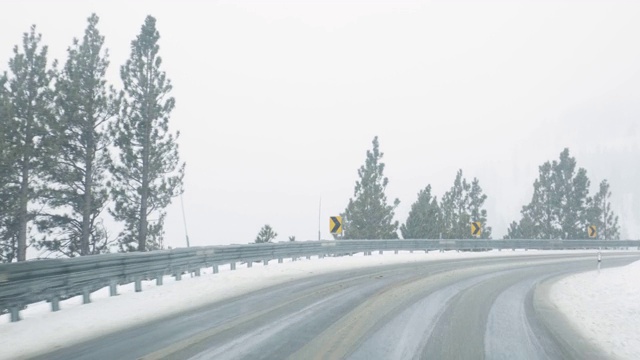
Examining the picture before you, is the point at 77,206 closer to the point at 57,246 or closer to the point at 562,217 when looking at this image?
the point at 57,246

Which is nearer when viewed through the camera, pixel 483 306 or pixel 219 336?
pixel 219 336

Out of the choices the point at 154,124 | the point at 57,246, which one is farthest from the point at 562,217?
the point at 57,246

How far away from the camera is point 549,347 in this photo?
7.34 meters

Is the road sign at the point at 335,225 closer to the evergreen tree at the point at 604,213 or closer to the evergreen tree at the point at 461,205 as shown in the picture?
the evergreen tree at the point at 461,205

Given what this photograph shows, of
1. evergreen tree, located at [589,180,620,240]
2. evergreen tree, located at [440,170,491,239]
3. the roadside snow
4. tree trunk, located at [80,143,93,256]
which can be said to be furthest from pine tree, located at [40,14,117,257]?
evergreen tree, located at [589,180,620,240]

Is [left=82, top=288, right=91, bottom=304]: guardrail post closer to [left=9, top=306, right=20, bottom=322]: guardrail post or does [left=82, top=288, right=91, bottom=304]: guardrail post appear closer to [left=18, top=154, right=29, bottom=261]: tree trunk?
[left=9, top=306, right=20, bottom=322]: guardrail post

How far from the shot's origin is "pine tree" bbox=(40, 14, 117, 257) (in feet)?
72.8

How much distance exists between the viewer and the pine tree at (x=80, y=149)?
72.8 ft

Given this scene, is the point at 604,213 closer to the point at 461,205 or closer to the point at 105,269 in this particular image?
the point at 461,205

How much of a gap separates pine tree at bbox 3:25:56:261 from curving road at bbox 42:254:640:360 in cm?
1359

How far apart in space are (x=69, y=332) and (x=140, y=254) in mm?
4597

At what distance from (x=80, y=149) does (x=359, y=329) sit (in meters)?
19.3

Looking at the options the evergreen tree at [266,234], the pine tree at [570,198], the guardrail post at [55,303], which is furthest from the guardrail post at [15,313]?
the pine tree at [570,198]

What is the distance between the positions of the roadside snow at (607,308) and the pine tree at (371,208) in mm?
22455
